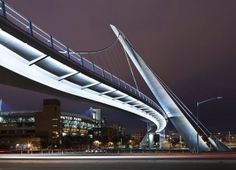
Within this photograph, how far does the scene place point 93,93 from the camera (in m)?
50.5

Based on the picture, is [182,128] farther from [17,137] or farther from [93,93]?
[17,137]

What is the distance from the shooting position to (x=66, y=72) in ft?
127

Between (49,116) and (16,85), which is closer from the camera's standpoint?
(16,85)

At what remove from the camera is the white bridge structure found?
27.5 meters

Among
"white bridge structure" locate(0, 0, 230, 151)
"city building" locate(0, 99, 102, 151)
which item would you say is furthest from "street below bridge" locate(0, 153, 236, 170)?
"city building" locate(0, 99, 102, 151)

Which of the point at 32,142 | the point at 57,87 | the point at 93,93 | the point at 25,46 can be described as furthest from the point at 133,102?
the point at 32,142

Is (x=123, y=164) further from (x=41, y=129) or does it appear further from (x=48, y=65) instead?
(x=41, y=129)

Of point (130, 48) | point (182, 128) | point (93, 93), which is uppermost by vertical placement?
point (130, 48)

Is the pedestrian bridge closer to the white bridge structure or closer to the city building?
the white bridge structure

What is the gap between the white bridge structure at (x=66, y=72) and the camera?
27.5 meters

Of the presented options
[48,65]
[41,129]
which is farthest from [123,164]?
[41,129]

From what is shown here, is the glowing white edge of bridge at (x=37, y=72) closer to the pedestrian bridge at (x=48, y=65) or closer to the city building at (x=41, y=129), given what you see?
Result: the pedestrian bridge at (x=48, y=65)

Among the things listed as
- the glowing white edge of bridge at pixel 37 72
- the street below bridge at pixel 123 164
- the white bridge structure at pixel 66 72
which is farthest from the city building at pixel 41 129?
the street below bridge at pixel 123 164

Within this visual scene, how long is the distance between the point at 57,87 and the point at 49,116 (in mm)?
155131
